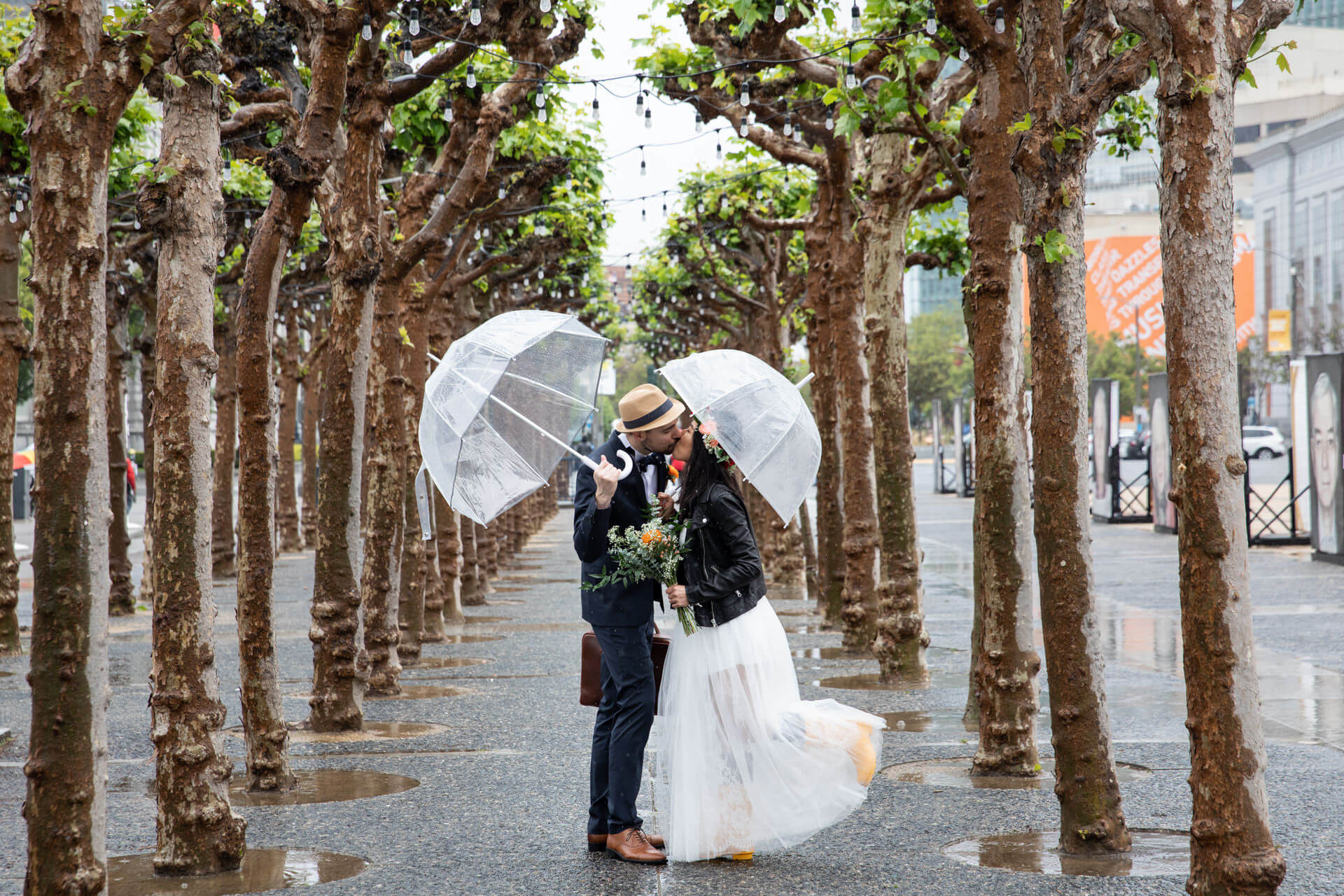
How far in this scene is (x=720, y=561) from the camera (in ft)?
20.1

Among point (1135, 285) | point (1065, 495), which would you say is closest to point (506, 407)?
point (1065, 495)

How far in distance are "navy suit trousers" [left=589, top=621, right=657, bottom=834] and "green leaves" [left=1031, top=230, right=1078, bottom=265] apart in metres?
2.29

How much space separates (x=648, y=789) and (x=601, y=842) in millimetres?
1508

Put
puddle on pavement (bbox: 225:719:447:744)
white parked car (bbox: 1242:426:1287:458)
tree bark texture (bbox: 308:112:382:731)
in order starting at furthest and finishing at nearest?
white parked car (bbox: 1242:426:1287:458), puddle on pavement (bbox: 225:719:447:744), tree bark texture (bbox: 308:112:382:731)

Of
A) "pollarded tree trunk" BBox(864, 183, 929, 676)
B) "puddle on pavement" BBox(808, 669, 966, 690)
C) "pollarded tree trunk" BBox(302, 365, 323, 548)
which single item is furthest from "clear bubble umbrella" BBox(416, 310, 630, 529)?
"pollarded tree trunk" BBox(302, 365, 323, 548)

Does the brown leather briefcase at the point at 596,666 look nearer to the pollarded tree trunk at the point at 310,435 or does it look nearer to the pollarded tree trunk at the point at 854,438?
the pollarded tree trunk at the point at 854,438

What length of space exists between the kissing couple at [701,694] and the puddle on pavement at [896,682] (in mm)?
4905

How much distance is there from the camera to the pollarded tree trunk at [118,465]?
55.9 feet

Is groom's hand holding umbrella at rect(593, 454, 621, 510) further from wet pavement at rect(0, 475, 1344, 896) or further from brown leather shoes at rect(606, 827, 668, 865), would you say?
wet pavement at rect(0, 475, 1344, 896)

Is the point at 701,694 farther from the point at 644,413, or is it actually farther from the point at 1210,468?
the point at 1210,468

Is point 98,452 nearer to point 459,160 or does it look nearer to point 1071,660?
point 1071,660

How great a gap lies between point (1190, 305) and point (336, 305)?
611 centimetres

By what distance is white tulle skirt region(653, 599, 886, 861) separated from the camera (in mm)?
5875

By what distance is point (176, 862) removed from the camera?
5691 mm
